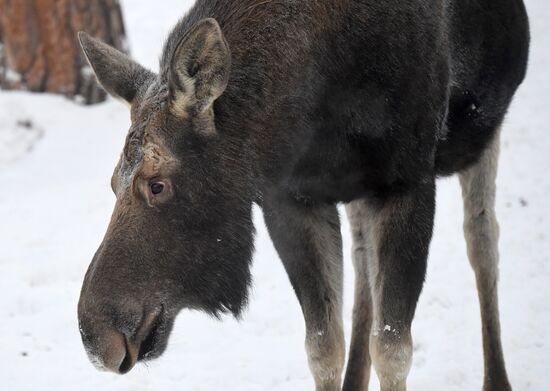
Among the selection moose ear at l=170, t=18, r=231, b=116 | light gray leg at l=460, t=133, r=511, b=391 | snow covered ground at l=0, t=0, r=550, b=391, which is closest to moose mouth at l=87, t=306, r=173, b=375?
moose ear at l=170, t=18, r=231, b=116

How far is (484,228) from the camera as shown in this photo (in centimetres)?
609

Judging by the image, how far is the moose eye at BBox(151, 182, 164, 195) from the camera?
153 inches

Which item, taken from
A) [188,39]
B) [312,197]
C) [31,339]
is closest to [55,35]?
[31,339]

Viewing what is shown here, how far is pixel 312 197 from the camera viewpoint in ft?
15.7

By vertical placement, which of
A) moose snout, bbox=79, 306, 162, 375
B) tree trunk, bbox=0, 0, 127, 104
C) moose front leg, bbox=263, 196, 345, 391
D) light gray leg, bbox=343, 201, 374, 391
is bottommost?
tree trunk, bbox=0, 0, 127, 104

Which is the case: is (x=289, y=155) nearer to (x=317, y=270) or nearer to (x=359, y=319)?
(x=317, y=270)

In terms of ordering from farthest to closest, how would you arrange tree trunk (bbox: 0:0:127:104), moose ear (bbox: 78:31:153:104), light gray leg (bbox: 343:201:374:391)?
1. tree trunk (bbox: 0:0:127:104)
2. light gray leg (bbox: 343:201:374:391)
3. moose ear (bbox: 78:31:153:104)

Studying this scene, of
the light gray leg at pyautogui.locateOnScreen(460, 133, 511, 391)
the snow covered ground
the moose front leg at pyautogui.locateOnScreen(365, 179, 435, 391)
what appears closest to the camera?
the moose front leg at pyautogui.locateOnScreen(365, 179, 435, 391)

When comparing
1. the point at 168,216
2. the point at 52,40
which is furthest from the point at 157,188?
the point at 52,40

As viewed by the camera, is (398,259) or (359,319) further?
(359,319)

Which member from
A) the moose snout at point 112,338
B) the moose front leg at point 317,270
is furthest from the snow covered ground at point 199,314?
the moose snout at point 112,338

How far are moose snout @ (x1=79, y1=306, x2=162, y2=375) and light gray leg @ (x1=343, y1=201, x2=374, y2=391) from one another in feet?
6.80

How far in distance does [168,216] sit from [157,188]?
0.12 metres

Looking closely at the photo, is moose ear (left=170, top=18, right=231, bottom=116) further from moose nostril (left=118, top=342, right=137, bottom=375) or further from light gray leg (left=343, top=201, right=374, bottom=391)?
light gray leg (left=343, top=201, right=374, bottom=391)
